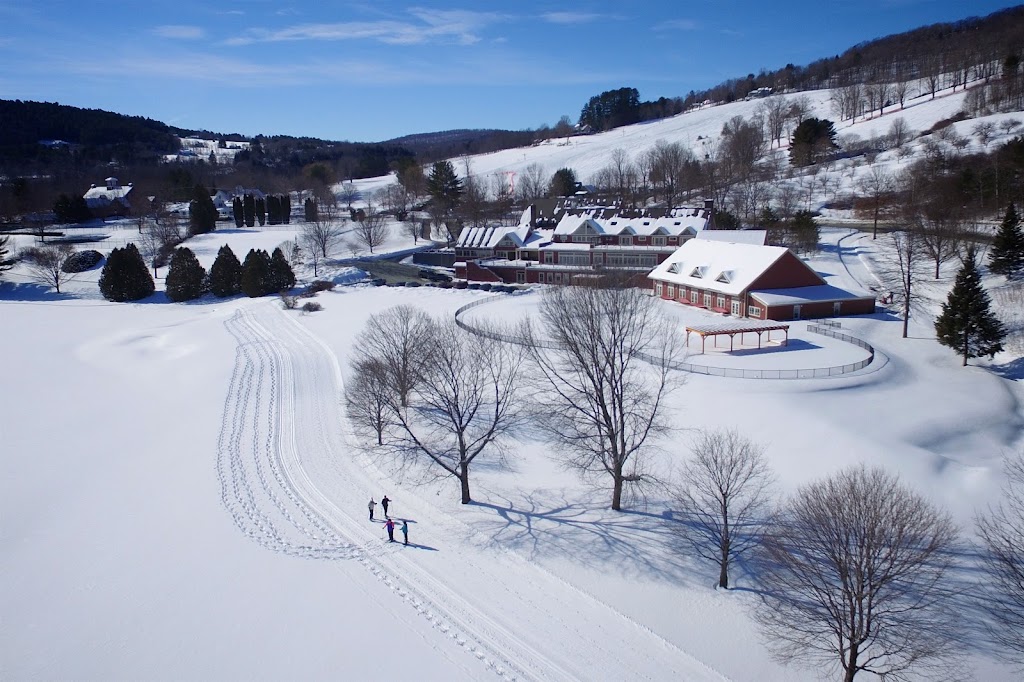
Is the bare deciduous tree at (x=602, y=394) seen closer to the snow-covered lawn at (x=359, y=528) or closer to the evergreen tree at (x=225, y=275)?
the snow-covered lawn at (x=359, y=528)

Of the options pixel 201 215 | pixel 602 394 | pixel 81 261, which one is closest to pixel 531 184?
pixel 201 215

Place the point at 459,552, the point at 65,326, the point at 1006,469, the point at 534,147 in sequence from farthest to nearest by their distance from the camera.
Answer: the point at 534,147 → the point at 65,326 → the point at 1006,469 → the point at 459,552

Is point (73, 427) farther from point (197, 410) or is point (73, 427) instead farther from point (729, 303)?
point (729, 303)

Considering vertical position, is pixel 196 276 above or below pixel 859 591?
above

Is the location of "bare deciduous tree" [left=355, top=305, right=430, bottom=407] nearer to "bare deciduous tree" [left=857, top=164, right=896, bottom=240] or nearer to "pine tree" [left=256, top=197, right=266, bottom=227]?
"bare deciduous tree" [left=857, top=164, right=896, bottom=240]

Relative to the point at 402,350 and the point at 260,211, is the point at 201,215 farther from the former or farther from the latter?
the point at 402,350

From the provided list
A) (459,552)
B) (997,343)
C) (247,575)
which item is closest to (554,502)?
(459,552)
